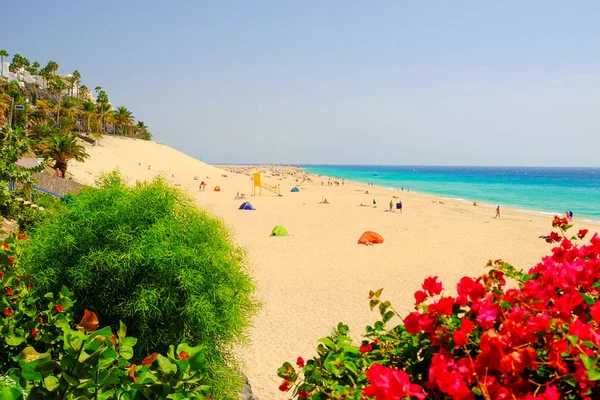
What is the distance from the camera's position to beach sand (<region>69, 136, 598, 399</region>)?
37.0 feet

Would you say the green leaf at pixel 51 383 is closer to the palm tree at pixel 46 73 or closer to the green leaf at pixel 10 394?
the green leaf at pixel 10 394

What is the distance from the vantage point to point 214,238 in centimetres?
678

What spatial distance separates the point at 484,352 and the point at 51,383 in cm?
185

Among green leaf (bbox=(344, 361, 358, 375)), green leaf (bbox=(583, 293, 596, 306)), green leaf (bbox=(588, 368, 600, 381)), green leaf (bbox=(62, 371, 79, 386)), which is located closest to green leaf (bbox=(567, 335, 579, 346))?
green leaf (bbox=(588, 368, 600, 381))

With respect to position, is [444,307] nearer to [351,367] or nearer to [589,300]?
[351,367]

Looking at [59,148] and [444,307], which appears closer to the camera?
[444,307]

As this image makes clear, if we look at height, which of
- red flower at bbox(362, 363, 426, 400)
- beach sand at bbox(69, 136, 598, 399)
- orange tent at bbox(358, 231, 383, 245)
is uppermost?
red flower at bbox(362, 363, 426, 400)

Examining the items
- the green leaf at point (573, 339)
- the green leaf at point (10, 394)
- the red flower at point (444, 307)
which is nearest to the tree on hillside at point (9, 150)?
the green leaf at point (10, 394)

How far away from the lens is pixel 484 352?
1837mm

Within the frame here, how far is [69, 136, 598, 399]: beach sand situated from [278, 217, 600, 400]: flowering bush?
565 cm

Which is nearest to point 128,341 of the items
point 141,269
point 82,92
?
point 141,269

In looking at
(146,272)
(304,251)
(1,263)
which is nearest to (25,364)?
(1,263)

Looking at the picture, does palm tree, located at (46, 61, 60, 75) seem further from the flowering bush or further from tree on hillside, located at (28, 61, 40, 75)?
the flowering bush

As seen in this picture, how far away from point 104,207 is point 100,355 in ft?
15.4
